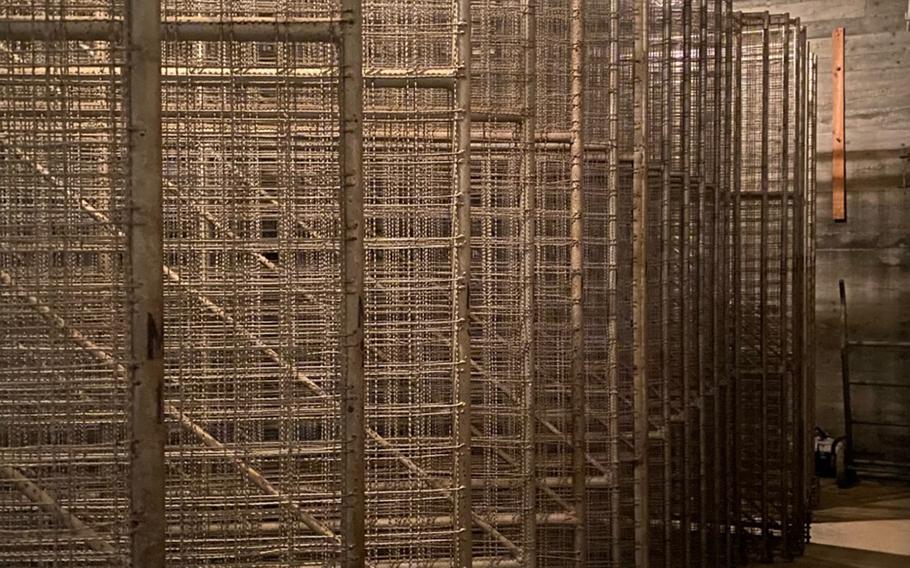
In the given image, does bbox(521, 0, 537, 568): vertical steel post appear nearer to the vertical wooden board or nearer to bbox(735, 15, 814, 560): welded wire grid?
bbox(735, 15, 814, 560): welded wire grid

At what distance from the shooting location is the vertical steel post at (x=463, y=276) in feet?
13.4

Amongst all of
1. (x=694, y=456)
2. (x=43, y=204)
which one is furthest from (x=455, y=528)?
(x=694, y=456)

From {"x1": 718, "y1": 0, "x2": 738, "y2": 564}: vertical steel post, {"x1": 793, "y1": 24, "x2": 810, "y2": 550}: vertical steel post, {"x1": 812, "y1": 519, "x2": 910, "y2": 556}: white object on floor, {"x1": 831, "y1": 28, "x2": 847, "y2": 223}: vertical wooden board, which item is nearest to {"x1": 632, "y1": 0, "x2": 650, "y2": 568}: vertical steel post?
{"x1": 718, "y1": 0, "x2": 738, "y2": 564}: vertical steel post

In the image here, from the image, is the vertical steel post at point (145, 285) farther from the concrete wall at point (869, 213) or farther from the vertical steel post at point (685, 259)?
the concrete wall at point (869, 213)

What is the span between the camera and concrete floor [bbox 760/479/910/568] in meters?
7.73

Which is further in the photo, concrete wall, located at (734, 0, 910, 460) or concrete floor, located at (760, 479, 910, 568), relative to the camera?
concrete wall, located at (734, 0, 910, 460)

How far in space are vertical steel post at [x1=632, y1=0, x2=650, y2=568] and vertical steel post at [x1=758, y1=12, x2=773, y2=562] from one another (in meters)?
2.21

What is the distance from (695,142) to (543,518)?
9.21 feet

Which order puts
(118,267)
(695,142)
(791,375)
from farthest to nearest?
(791,375), (695,142), (118,267)

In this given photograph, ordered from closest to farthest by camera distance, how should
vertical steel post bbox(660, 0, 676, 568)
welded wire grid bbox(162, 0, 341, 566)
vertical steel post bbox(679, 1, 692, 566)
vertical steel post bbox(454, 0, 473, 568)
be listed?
welded wire grid bbox(162, 0, 341, 566) < vertical steel post bbox(454, 0, 473, 568) < vertical steel post bbox(660, 0, 676, 568) < vertical steel post bbox(679, 1, 692, 566)

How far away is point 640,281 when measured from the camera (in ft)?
18.6

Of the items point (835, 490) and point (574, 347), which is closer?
point (574, 347)

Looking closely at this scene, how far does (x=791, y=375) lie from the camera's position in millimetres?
7977

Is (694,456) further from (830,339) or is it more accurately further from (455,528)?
(830,339)
